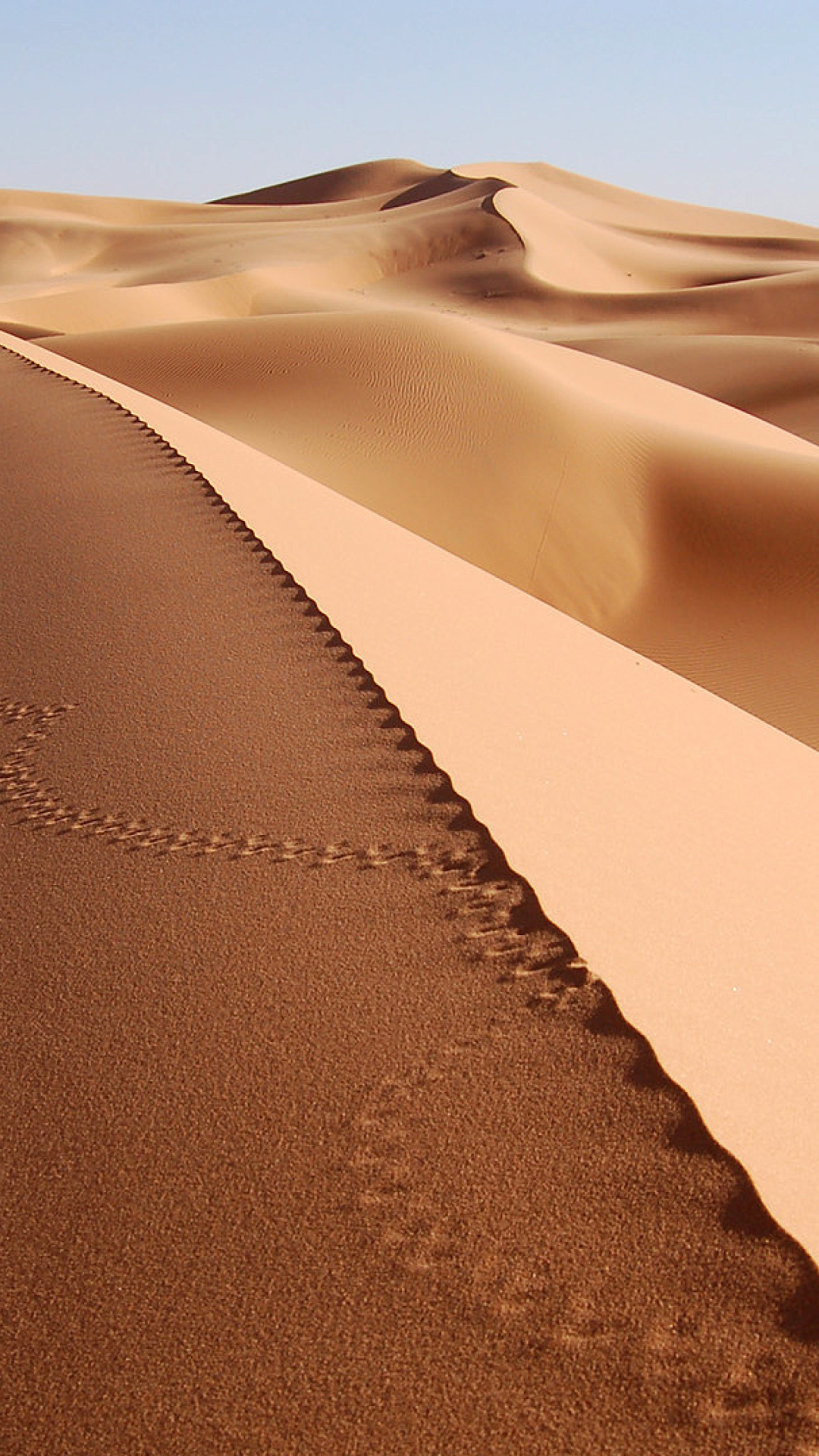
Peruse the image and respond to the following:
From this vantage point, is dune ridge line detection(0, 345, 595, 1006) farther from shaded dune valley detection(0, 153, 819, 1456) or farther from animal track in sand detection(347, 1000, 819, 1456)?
animal track in sand detection(347, 1000, 819, 1456)

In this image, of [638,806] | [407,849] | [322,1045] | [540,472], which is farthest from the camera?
[540,472]

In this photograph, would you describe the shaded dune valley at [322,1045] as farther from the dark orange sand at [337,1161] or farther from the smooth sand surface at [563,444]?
the smooth sand surface at [563,444]

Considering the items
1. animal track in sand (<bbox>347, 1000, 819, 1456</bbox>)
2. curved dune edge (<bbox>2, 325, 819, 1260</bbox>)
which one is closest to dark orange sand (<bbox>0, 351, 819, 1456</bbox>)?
animal track in sand (<bbox>347, 1000, 819, 1456</bbox>)

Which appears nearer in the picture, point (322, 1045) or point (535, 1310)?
point (535, 1310)

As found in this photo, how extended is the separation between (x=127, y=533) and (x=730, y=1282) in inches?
198

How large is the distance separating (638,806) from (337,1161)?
1.83 m

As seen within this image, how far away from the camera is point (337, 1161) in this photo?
231cm

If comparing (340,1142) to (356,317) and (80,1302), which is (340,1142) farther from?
(356,317)

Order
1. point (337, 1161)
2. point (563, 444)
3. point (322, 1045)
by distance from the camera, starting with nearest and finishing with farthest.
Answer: point (337, 1161) → point (322, 1045) → point (563, 444)

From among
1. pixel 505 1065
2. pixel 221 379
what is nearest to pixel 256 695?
pixel 505 1065

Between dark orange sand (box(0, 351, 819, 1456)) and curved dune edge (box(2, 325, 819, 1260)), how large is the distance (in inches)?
5.3

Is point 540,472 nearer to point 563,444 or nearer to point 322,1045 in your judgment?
point 563,444

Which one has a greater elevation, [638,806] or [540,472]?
[638,806]

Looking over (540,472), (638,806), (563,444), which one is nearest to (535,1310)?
(638,806)
